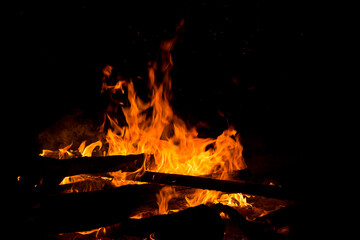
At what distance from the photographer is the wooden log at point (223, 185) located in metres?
3.02

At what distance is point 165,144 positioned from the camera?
180 inches

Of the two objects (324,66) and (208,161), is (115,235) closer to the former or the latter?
(208,161)

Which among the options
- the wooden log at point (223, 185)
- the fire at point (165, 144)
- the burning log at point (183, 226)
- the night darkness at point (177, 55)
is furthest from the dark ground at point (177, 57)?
the burning log at point (183, 226)

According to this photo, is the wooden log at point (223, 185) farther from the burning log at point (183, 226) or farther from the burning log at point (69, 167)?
the burning log at point (183, 226)

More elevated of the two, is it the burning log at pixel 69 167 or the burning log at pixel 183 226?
the burning log at pixel 69 167

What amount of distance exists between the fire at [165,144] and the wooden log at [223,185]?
171mm

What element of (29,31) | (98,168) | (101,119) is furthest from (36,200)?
(29,31)

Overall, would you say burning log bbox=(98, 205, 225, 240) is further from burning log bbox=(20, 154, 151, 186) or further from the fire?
burning log bbox=(20, 154, 151, 186)

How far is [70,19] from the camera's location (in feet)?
17.8

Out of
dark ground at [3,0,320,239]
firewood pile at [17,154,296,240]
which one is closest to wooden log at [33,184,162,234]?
firewood pile at [17,154,296,240]

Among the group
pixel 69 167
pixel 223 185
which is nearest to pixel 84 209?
pixel 69 167

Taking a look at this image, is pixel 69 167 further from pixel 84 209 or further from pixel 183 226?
pixel 183 226

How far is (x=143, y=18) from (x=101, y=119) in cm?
202

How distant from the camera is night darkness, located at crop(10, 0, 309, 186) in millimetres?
5352
